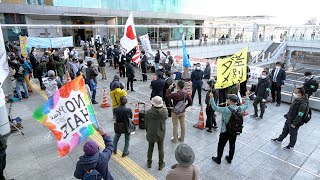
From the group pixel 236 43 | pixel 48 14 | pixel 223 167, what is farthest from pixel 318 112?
pixel 48 14

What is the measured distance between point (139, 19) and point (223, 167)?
1269 inches

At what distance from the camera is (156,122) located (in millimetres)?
4871

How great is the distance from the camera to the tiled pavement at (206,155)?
17.1ft

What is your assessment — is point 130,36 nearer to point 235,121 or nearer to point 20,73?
point 20,73

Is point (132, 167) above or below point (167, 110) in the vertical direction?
below

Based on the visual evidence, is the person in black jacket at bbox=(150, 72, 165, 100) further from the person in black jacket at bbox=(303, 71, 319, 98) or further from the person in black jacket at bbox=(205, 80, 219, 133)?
the person in black jacket at bbox=(303, 71, 319, 98)

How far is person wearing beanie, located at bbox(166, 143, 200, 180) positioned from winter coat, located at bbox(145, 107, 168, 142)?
1791 millimetres

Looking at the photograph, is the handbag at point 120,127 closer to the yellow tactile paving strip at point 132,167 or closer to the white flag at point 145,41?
Result: the yellow tactile paving strip at point 132,167

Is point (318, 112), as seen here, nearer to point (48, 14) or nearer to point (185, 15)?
point (48, 14)

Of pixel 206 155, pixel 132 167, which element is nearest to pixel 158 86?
pixel 206 155

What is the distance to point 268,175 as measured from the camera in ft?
17.0

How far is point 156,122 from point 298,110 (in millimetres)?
3841

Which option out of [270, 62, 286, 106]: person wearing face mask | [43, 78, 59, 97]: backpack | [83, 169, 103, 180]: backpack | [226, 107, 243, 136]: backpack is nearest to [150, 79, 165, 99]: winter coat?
[226, 107, 243, 136]: backpack

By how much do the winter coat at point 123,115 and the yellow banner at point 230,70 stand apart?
2.49 metres
